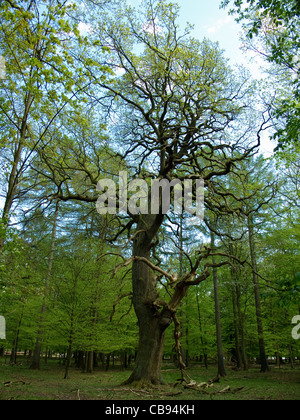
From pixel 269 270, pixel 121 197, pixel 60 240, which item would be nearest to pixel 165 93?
pixel 121 197

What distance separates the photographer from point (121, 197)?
30.9 feet

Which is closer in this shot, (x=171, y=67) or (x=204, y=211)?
(x=171, y=67)

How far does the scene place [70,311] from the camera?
12.1 meters

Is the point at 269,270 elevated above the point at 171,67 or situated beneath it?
situated beneath

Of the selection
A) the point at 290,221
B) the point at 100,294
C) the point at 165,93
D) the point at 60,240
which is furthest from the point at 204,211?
the point at 60,240

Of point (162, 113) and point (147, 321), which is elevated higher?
point (162, 113)

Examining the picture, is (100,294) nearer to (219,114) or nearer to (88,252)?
(88,252)

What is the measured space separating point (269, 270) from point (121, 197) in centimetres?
898

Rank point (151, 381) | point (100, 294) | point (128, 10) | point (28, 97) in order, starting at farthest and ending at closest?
point (100, 294) → point (128, 10) → point (151, 381) → point (28, 97)

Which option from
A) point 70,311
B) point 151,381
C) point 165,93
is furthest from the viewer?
point 70,311

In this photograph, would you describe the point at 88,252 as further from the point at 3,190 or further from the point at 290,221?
the point at 290,221

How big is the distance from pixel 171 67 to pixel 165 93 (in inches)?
37.5

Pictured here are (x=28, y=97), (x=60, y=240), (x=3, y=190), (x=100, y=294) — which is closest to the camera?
(x=28, y=97)

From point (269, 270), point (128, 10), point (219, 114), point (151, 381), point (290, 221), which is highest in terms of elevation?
point (128, 10)
